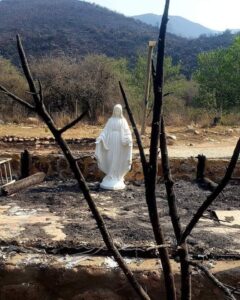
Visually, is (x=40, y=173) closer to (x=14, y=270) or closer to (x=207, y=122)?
(x=14, y=270)

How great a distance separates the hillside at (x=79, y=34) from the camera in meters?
46.9

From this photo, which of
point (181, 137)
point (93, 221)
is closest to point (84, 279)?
point (93, 221)

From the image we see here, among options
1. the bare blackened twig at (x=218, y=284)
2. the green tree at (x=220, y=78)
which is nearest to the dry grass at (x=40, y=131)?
the green tree at (x=220, y=78)

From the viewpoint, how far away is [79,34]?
54406mm

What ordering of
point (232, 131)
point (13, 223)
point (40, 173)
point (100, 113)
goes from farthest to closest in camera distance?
1. point (100, 113)
2. point (232, 131)
3. point (40, 173)
4. point (13, 223)

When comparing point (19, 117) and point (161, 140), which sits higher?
point (161, 140)

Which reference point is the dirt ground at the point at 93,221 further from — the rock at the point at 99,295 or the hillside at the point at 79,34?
the hillside at the point at 79,34

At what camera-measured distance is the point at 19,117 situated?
18516 millimetres

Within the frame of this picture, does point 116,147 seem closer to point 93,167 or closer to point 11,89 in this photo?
point 93,167

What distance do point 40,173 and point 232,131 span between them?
349 inches

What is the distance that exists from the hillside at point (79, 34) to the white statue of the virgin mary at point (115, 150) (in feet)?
115

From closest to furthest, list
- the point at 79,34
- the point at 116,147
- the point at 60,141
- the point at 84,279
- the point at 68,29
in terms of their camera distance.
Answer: the point at 60,141
the point at 84,279
the point at 116,147
the point at 79,34
the point at 68,29

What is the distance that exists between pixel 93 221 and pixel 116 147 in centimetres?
200

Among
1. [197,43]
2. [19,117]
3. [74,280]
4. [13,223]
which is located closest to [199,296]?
[74,280]
